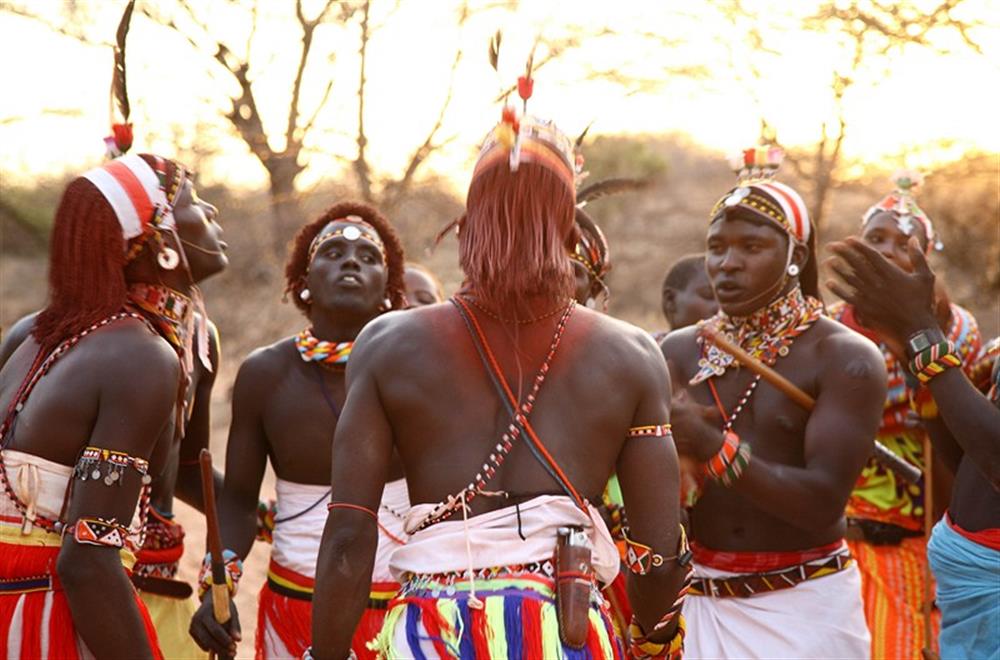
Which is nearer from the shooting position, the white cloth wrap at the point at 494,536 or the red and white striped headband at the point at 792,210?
the white cloth wrap at the point at 494,536

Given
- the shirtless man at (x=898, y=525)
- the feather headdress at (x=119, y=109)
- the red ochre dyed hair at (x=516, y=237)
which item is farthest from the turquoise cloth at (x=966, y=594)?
the feather headdress at (x=119, y=109)

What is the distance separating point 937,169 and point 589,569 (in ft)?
34.1

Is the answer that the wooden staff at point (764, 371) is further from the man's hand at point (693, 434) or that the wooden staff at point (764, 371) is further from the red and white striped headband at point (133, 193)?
the red and white striped headband at point (133, 193)

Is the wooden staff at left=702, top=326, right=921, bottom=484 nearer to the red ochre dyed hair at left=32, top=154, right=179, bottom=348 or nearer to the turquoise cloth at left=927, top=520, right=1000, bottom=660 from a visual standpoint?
the turquoise cloth at left=927, top=520, right=1000, bottom=660

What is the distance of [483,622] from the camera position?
9.78 feet

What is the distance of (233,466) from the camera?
501 centimetres

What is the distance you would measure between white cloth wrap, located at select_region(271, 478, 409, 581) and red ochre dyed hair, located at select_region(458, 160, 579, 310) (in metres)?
1.97

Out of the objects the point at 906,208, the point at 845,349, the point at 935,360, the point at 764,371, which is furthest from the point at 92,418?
the point at 906,208

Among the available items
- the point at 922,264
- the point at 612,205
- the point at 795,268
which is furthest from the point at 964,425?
the point at 612,205

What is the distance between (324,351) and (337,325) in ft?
0.63

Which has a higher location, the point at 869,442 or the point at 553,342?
the point at 553,342

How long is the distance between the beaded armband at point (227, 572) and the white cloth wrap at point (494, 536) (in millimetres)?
→ 1494

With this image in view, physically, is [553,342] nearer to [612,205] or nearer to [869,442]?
[869,442]

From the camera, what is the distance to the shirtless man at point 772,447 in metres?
4.48
